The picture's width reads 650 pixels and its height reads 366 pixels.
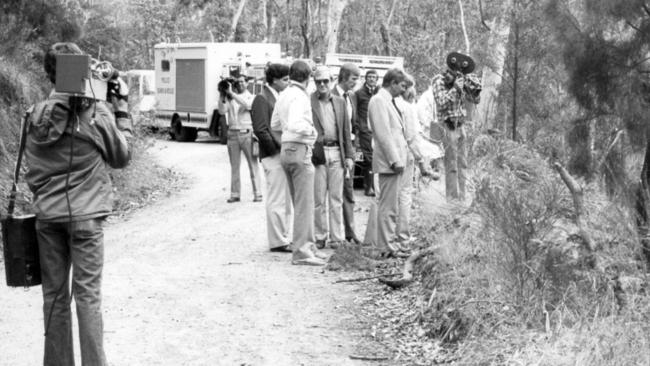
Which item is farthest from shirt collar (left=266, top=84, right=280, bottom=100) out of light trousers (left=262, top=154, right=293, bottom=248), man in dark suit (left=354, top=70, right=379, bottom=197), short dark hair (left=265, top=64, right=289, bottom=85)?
man in dark suit (left=354, top=70, right=379, bottom=197)

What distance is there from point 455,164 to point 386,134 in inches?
31.7

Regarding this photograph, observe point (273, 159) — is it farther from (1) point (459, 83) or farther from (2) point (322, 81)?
(1) point (459, 83)

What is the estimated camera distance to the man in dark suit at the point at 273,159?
11.3 m

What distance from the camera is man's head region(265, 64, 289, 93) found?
1138 centimetres

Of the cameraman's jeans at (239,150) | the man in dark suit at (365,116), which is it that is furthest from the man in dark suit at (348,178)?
the cameraman's jeans at (239,150)

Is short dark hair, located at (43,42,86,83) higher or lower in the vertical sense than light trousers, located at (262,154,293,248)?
higher

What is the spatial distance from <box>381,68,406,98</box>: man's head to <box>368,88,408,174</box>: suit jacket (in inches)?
2.1

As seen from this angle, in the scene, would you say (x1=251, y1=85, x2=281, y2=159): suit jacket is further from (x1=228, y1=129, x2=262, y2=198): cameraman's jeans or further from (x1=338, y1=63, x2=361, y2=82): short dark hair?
(x1=228, y1=129, x2=262, y2=198): cameraman's jeans

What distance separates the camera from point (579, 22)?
838 cm

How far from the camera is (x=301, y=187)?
1059 cm

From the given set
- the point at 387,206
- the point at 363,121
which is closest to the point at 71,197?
the point at 387,206

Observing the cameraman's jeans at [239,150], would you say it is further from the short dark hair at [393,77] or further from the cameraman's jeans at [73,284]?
the cameraman's jeans at [73,284]

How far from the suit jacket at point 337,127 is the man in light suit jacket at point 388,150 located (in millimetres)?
531

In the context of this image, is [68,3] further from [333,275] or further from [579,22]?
[579,22]
